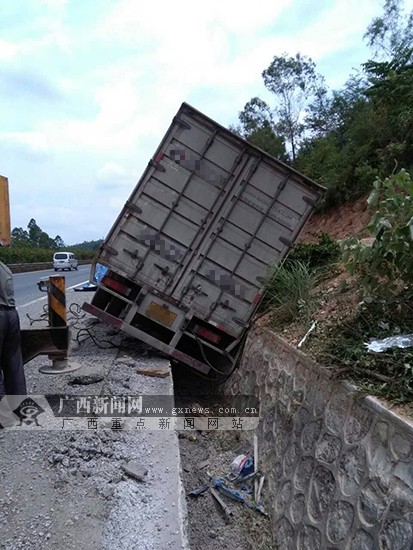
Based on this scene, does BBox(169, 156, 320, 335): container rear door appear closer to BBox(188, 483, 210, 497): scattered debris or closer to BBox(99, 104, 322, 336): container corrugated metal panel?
BBox(99, 104, 322, 336): container corrugated metal panel

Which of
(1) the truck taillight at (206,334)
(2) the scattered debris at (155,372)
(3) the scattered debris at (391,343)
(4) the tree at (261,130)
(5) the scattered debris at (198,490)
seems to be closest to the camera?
(3) the scattered debris at (391,343)

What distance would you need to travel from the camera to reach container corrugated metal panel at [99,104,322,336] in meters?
5.88

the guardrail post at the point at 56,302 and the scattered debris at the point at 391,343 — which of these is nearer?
the scattered debris at the point at 391,343

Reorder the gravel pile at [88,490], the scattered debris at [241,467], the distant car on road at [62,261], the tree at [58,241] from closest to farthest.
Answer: the gravel pile at [88,490] → the scattered debris at [241,467] → the distant car on road at [62,261] → the tree at [58,241]

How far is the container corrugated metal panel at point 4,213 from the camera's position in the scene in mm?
3432

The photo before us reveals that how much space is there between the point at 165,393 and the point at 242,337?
4.91ft

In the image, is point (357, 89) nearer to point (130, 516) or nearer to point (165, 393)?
point (165, 393)

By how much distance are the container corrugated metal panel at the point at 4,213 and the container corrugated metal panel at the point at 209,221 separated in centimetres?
232

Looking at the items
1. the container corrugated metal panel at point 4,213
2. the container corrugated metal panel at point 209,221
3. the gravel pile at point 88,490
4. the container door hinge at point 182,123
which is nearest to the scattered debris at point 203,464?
the gravel pile at point 88,490

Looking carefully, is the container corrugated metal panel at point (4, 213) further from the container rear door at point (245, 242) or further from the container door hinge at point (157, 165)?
the container rear door at point (245, 242)

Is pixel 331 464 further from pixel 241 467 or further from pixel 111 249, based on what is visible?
pixel 111 249

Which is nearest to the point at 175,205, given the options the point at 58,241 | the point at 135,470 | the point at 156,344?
the point at 156,344

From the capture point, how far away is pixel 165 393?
5.05 metres

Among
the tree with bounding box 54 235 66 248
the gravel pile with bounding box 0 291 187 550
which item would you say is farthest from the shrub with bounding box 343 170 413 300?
the tree with bounding box 54 235 66 248
